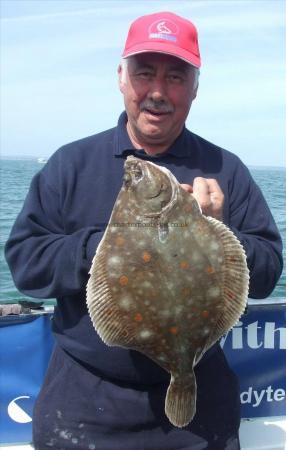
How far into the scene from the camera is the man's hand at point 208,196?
2.50 metres

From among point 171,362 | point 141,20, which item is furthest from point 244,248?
point 141,20

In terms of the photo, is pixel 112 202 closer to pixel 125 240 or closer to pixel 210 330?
pixel 125 240

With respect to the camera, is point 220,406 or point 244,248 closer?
point 244,248

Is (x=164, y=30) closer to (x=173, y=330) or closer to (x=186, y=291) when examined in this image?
(x=186, y=291)

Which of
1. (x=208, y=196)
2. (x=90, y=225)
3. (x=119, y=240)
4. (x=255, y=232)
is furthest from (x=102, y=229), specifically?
(x=255, y=232)

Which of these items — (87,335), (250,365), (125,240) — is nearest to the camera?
(125,240)

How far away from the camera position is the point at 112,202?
2.89m

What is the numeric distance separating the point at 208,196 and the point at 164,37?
824 mm

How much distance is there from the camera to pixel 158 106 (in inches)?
111

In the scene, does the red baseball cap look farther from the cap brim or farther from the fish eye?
the fish eye

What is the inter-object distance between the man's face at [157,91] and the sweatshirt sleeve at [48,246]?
1.67 feet

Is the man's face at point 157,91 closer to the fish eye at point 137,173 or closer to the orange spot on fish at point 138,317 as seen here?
the fish eye at point 137,173

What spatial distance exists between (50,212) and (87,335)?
63 centimetres

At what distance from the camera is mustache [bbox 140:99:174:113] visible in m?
2.81
